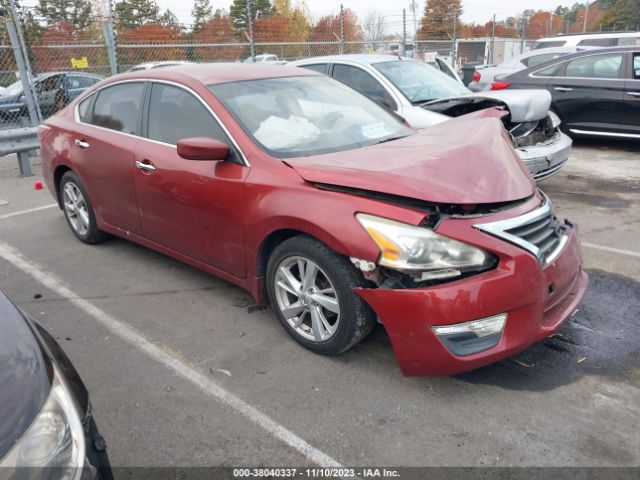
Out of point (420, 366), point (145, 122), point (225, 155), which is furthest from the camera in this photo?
point (145, 122)

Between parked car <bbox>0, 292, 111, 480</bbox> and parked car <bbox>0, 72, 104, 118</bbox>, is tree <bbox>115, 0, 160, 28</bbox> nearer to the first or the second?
parked car <bbox>0, 72, 104, 118</bbox>

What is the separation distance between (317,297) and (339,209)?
552 millimetres

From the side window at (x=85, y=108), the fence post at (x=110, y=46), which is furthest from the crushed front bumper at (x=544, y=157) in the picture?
the fence post at (x=110, y=46)

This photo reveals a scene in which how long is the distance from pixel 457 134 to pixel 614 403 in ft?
5.75

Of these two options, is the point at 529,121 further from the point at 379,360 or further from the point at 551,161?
the point at 379,360

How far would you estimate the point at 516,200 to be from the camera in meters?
2.89

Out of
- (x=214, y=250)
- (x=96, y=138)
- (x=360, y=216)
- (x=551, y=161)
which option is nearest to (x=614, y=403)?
(x=360, y=216)

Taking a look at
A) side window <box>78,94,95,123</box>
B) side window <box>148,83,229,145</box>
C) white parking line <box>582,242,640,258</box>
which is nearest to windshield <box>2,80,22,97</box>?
side window <box>78,94,95,123</box>

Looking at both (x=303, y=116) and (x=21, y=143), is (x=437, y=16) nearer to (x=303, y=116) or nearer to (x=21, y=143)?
(x=21, y=143)

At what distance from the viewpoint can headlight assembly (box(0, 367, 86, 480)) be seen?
142 cm

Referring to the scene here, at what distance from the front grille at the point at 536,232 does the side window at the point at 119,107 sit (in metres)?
2.86

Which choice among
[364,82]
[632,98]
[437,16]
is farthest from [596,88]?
[437,16]

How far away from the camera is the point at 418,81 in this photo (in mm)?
7129

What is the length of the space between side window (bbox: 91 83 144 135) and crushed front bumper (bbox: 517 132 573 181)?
12.2 feet
